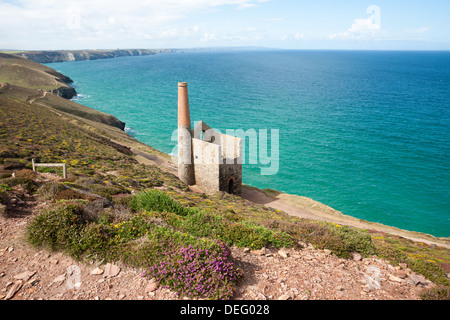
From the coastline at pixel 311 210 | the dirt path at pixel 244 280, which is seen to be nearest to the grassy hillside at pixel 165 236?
the dirt path at pixel 244 280

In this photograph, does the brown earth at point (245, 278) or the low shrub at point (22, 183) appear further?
the low shrub at point (22, 183)

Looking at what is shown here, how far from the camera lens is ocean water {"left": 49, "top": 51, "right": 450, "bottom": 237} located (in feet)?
117

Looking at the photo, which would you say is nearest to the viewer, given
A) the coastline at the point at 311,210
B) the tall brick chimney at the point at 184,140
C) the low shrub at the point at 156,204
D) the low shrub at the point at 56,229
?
the low shrub at the point at 56,229

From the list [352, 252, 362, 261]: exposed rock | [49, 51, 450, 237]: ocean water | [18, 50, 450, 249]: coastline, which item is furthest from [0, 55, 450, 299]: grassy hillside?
[49, 51, 450, 237]: ocean water

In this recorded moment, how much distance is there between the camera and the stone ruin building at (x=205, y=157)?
86.4 ft

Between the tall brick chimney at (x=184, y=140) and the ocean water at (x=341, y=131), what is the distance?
13676mm

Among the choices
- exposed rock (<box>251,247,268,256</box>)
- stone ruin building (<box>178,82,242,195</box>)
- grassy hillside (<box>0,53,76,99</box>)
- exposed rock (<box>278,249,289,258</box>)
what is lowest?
stone ruin building (<box>178,82,242,195</box>)

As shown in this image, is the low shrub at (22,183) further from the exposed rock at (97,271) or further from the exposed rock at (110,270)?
the exposed rock at (110,270)

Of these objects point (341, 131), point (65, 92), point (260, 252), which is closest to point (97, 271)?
point (260, 252)

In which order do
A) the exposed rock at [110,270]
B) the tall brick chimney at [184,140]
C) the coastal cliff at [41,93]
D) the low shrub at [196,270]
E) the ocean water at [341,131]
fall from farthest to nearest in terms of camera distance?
the coastal cliff at [41,93]
the ocean water at [341,131]
the tall brick chimney at [184,140]
the exposed rock at [110,270]
the low shrub at [196,270]

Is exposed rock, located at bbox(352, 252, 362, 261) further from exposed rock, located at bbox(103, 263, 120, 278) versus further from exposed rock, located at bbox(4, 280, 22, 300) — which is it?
exposed rock, located at bbox(4, 280, 22, 300)

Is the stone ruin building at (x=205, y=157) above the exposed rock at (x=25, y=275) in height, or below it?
below

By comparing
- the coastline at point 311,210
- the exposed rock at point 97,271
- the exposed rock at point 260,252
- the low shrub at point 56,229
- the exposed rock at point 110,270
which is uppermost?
the low shrub at point 56,229
